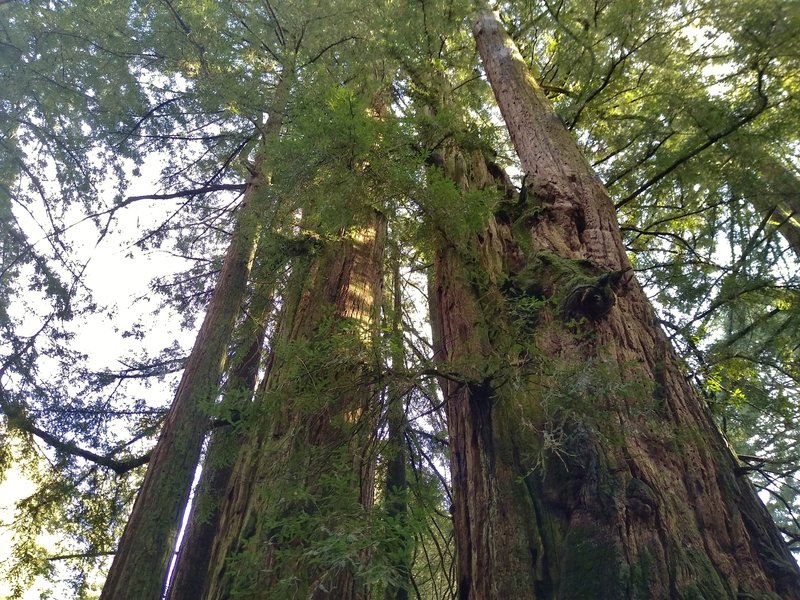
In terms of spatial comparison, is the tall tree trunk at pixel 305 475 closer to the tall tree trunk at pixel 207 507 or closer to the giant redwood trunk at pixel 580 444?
the tall tree trunk at pixel 207 507

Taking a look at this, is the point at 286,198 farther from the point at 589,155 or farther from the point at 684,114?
the point at 589,155

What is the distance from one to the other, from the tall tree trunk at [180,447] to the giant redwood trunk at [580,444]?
1661 millimetres

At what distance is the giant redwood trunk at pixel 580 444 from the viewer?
77.4 inches

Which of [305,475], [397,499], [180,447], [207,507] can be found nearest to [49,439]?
[180,447]

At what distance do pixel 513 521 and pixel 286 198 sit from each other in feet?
8.90

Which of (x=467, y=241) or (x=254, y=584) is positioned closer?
(x=254, y=584)

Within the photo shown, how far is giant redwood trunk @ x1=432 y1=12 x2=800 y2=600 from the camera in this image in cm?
196

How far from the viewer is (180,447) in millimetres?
4332

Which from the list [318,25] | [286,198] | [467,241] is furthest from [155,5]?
[467,241]

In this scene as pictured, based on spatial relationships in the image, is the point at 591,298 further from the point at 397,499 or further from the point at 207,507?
the point at 207,507

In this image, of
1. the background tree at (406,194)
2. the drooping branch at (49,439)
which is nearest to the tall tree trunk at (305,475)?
the background tree at (406,194)

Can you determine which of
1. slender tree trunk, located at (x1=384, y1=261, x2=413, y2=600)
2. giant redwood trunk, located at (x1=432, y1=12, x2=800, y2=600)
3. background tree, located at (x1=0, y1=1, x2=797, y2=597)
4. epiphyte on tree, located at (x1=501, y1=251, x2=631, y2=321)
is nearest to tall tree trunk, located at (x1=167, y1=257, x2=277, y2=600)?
background tree, located at (x1=0, y1=1, x2=797, y2=597)

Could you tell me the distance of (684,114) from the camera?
4332mm

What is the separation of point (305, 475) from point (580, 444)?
1406 millimetres
